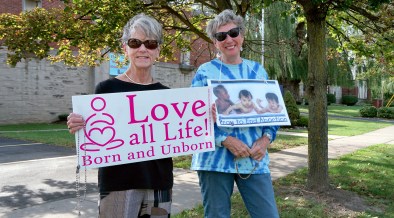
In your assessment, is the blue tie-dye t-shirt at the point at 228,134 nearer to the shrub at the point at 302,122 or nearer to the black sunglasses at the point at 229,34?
the black sunglasses at the point at 229,34

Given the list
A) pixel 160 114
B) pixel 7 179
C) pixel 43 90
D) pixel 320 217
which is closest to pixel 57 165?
pixel 7 179

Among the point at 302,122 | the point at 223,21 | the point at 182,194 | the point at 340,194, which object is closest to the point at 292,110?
the point at 302,122

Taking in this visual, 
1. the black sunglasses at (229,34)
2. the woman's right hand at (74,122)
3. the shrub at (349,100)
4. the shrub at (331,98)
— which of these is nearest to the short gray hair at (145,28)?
the black sunglasses at (229,34)

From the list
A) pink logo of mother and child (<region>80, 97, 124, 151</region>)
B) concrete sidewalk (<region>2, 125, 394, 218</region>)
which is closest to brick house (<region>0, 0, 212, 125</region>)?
concrete sidewalk (<region>2, 125, 394, 218</region>)

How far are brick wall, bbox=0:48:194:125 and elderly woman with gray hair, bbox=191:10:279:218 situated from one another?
17.6 metres

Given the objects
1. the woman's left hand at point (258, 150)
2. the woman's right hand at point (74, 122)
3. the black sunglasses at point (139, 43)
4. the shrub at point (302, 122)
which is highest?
the black sunglasses at point (139, 43)

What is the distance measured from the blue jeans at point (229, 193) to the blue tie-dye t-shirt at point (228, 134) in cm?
6

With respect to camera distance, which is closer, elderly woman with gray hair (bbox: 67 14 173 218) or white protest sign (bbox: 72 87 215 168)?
elderly woman with gray hair (bbox: 67 14 173 218)

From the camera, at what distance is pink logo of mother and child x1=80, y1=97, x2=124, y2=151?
2.43 meters

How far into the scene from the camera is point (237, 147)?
2.58m

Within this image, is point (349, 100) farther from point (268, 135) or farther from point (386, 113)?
point (268, 135)

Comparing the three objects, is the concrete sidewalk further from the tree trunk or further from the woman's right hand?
the woman's right hand

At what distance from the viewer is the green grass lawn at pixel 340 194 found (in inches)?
188

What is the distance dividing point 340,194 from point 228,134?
3.54m
